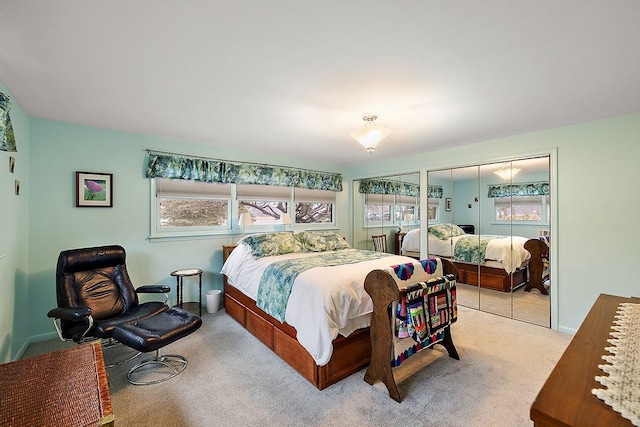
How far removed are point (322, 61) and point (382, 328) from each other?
2.02m

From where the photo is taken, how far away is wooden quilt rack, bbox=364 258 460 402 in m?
1.98

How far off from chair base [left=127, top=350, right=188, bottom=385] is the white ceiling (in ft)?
7.96

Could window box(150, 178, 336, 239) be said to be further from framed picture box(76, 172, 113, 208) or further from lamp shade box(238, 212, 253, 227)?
framed picture box(76, 172, 113, 208)

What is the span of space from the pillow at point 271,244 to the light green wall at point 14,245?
7.02 feet

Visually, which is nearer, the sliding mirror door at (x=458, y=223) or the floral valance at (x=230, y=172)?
the floral valance at (x=230, y=172)

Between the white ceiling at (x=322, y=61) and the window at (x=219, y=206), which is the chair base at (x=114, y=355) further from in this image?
the white ceiling at (x=322, y=61)

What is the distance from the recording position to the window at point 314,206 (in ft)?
16.6

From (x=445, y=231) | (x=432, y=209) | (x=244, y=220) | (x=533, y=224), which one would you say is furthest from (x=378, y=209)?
(x=244, y=220)

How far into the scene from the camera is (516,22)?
1456 mm

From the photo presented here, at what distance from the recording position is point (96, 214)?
3250mm

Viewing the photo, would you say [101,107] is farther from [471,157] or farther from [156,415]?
[471,157]

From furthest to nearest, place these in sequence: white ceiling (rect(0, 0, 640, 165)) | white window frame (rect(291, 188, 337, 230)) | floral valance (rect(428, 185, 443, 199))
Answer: white window frame (rect(291, 188, 337, 230))
floral valance (rect(428, 185, 443, 199))
white ceiling (rect(0, 0, 640, 165))

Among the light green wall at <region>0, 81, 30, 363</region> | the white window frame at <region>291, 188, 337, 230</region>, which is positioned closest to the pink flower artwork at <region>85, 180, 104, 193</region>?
the light green wall at <region>0, 81, 30, 363</region>

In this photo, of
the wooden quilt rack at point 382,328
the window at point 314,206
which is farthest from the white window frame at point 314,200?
the wooden quilt rack at point 382,328
